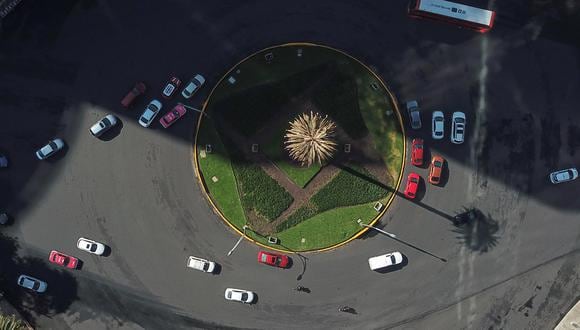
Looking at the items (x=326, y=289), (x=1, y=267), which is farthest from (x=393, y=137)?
(x=1, y=267)

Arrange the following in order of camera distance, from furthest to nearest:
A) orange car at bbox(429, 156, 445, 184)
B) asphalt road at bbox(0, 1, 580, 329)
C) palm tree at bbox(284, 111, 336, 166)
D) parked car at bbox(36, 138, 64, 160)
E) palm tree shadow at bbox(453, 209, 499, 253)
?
palm tree shadow at bbox(453, 209, 499, 253) → parked car at bbox(36, 138, 64, 160) → asphalt road at bbox(0, 1, 580, 329) → orange car at bbox(429, 156, 445, 184) → palm tree at bbox(284, 111, 336, 166)

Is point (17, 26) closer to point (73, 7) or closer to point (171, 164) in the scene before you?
point (73, 7)

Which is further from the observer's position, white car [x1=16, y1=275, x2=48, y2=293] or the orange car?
the orange car

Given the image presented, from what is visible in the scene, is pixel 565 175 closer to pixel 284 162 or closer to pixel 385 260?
pixel 385 260

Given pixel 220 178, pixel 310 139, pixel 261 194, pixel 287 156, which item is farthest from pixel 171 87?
pixel 310 139

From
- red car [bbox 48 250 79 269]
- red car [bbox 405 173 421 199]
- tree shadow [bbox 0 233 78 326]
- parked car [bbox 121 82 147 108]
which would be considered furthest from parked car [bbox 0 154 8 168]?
red car [bbox 405 173 421 199]

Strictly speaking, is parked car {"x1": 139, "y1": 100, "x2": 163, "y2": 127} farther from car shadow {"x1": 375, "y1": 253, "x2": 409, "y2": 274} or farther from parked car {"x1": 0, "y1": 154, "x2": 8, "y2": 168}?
car shadow {"x1": 375, "y1": 253, "x2": 409, "y2": 274}
